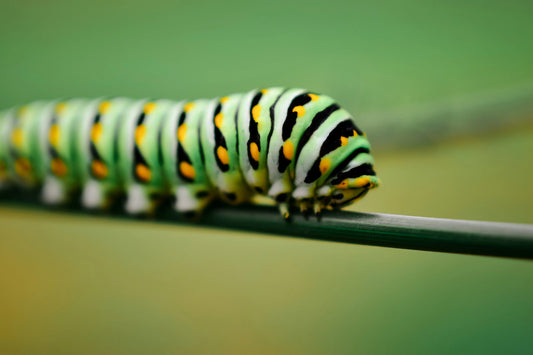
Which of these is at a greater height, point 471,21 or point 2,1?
point 2,1

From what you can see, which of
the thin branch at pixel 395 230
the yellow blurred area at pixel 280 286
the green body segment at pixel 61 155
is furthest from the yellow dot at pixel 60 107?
the yellow blurred area at pixel 280 286

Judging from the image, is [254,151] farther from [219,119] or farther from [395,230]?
[395,230]

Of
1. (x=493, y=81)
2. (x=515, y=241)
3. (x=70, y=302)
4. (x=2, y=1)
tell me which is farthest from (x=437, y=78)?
(x=2, y=1)

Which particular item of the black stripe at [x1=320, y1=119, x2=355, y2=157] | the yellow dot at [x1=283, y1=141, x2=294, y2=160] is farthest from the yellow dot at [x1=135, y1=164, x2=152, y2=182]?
the black stripe at [x1=320, y1=119, x2=355, y2=157]

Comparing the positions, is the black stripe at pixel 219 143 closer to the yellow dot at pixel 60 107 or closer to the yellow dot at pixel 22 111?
the yellow dot at pixel 60 107

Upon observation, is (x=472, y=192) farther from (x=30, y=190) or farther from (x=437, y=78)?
(x=30, y=190)

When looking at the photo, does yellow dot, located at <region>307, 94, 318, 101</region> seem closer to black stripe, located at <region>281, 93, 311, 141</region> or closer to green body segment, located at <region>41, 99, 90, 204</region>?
black stripe, located at <region>281, 93, 311, 141</region>

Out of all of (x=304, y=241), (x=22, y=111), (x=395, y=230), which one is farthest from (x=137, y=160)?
(x=304, y=241)
